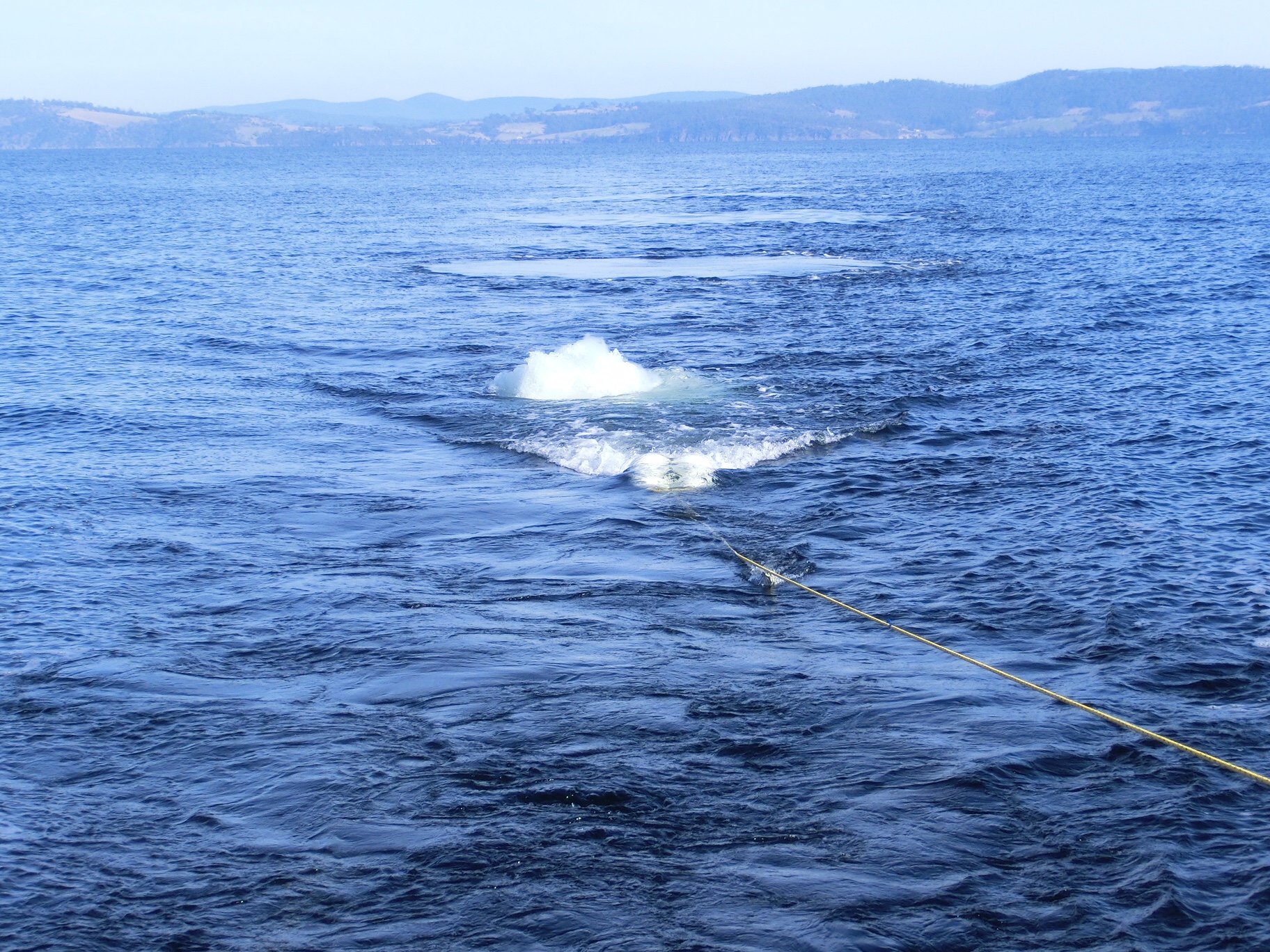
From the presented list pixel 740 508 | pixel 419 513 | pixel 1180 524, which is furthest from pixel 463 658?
pixel 1180 524

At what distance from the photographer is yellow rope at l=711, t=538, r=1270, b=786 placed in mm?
9664

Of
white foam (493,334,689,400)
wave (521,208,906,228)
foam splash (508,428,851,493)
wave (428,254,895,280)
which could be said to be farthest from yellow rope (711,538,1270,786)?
wave (521,208,906,228)

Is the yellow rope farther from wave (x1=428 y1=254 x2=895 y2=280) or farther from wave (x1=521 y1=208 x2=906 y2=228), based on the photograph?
wave (x1=521 y1=208 x2=906 y2=228)

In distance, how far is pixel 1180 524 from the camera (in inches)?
608

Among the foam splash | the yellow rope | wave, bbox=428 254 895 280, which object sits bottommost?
the yellow rope

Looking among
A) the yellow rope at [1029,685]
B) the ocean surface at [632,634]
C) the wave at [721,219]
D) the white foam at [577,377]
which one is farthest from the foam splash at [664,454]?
the wave at [721,219]

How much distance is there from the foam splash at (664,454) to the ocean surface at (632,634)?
0.10 metres

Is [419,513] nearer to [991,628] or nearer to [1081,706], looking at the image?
[991,628]

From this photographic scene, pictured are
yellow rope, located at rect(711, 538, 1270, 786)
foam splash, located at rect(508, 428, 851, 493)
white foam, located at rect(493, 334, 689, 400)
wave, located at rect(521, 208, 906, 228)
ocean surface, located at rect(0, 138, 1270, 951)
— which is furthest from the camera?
wave, located at rect(521, 208, 906, 228)

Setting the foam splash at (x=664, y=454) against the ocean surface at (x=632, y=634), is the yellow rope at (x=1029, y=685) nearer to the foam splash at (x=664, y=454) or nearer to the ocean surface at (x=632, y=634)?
the ocean surface at (x=632, y=634)

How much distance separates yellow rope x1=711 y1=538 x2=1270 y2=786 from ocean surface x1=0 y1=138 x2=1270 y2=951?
16 cm

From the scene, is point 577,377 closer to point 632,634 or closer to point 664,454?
Result: point 664,454

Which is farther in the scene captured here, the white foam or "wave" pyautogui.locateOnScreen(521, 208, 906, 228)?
"wave" pyautogui.locateOnScreen(521, 208, 906, 228)

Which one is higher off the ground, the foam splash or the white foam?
the white foam
